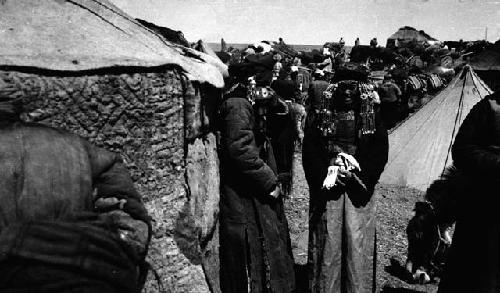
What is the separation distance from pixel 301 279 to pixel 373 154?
174cm

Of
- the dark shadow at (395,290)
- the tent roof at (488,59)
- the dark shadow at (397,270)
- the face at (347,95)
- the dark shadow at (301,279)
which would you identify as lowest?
the dark shadow at (395,290)

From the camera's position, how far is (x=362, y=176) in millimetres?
3400

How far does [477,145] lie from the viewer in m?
2.97

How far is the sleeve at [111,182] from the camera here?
1749 mm

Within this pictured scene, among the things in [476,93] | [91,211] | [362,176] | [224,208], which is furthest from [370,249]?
[476,93]

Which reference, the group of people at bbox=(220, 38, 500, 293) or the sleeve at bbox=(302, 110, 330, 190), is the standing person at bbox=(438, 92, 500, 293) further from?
the sleeve at bbox=(302, 110, 330, 190)

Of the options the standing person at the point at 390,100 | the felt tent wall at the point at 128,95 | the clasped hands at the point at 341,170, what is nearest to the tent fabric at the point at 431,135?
the standing person at the point at 390,100

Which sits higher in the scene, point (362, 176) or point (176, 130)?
point (176, 130)

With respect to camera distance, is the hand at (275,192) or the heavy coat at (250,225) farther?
the hand at (275,192)

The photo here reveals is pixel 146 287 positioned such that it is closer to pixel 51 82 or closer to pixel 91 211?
pixel 91 211

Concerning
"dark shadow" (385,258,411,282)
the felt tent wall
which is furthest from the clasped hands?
"dark shadow" (385,258,411,282)

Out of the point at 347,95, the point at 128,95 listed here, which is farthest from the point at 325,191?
the point at 128,95

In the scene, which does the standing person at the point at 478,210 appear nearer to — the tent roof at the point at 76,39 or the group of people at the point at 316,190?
the group of people at the point at 316,190

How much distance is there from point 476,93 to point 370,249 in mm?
5833
